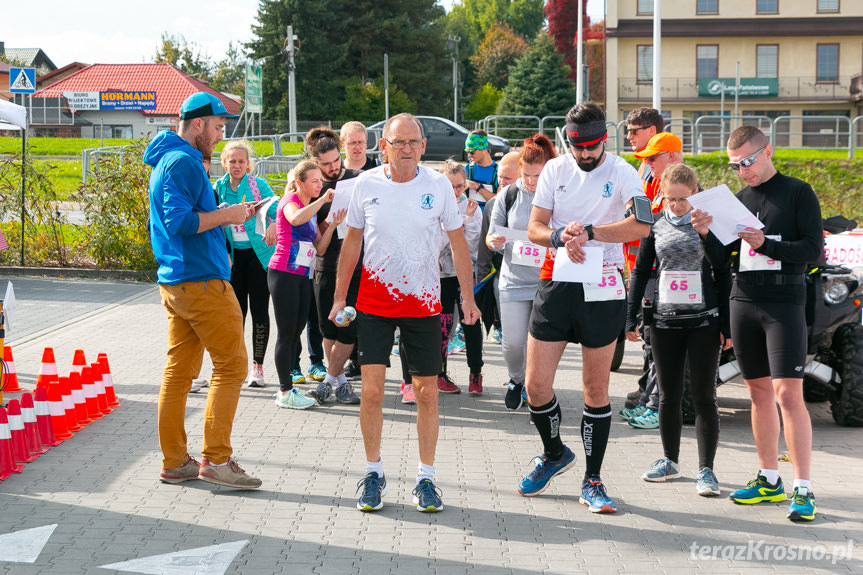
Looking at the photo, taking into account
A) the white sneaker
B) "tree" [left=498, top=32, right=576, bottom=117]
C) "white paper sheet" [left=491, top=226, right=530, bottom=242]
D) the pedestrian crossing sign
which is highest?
"tree" [left=498, top=32, right=576, bottom=117]

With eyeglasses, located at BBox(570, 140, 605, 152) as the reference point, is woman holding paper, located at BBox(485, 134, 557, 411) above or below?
below

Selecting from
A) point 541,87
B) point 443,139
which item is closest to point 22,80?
point 443,139

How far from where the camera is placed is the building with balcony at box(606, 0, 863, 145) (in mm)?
54719

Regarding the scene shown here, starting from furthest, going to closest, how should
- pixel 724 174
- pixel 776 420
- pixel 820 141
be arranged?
pixel 820 141 → pixel 724 174 → pixel 776 420

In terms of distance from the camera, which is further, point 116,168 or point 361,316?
point 116,168

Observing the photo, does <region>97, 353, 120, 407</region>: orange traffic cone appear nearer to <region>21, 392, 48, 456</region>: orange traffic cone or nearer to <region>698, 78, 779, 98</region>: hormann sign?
<region>21, 392, 48, 456</region>: orange traffic cone

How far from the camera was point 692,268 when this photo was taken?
5.93 metres

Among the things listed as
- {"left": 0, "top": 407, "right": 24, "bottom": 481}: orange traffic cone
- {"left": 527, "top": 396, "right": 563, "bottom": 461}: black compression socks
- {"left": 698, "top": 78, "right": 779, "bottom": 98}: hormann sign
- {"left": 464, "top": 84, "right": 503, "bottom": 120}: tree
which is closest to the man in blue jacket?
{"left": 0, "top": 407, "right": 24, "bottom": 481}: orange traffic cone

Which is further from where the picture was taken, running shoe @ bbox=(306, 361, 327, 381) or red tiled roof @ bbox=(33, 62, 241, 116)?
red tiled roof @ bbox=(33, 62, 241, 116)

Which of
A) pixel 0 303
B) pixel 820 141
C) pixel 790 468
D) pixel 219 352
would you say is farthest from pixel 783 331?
pixel 820 141

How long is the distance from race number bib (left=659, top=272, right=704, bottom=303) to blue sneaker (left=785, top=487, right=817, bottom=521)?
119cm

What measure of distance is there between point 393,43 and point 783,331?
203 ft

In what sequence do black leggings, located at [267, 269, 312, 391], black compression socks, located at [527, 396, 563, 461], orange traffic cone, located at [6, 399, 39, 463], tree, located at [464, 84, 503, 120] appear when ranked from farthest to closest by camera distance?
tree, located at [464, 84, 503, 120], black leggings, located at [267, 269, 312, 391], orange traffic cone, located at [6, 399, 39, 463], black compression socks, located at [527, 396, 563, 461]

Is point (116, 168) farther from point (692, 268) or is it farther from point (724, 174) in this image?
point (724, 174)
